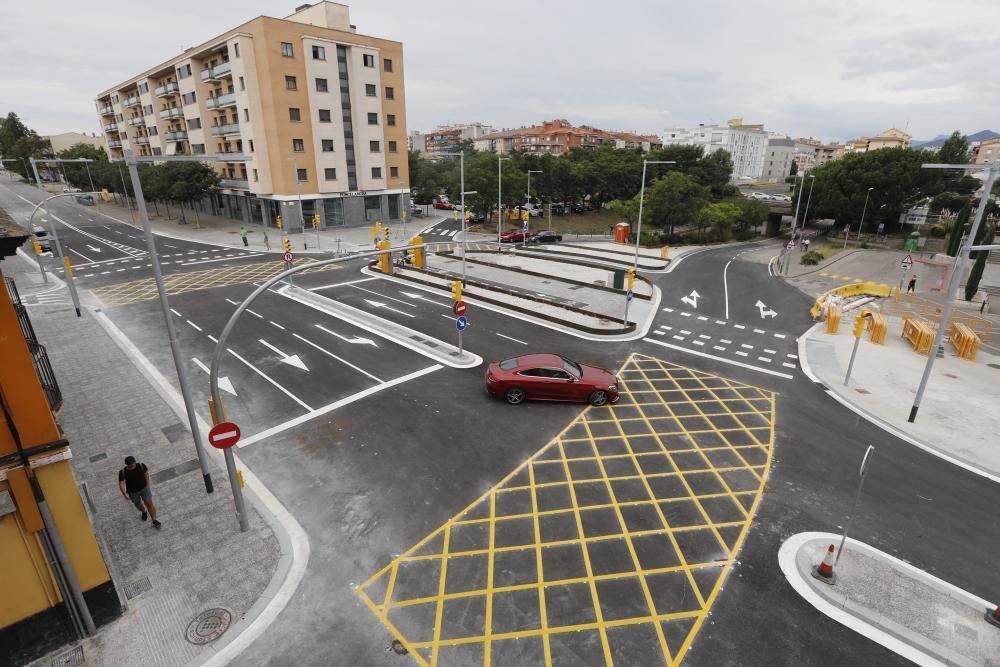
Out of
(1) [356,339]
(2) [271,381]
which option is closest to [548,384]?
(2) [271,381]

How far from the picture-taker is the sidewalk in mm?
7609

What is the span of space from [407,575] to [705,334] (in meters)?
18.2

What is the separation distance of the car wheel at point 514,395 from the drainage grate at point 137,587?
9459 millimetres

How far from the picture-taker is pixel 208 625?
7.79 m

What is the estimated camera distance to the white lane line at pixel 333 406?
1321 cm

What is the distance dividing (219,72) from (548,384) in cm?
5390

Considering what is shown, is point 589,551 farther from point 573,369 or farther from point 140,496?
point 140,496

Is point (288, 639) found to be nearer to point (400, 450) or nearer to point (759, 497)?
point (400, 450)

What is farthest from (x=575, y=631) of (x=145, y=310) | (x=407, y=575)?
(x=145, y=310)

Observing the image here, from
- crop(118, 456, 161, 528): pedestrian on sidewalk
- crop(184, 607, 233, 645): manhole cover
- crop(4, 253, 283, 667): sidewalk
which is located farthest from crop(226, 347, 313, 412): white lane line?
crop(184, 607, 233, 645): manhole cover

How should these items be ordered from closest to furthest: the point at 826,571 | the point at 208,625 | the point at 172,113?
the point at 208,625 → the point at 826,571 → the point at 172,113

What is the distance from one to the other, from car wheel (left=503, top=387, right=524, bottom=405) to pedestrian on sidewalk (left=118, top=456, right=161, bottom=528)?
9073mm

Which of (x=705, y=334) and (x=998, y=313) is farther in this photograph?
(x=998, y=313)

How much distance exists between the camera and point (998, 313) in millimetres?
27359
